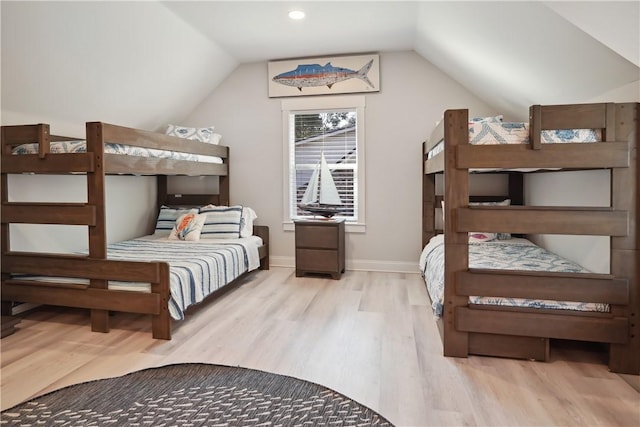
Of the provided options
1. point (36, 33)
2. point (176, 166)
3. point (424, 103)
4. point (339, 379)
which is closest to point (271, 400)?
point (339, 379)

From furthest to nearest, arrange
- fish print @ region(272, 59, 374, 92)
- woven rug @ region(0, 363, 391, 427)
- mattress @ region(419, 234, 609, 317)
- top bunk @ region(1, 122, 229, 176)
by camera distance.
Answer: fish print @ region(272, 59, 374, 92) < top bunk @ region(1, 122, 229, 176) < mattress @ region(419, 234, 609, 317) < woven rug @ region(0, 363, 391, 427)

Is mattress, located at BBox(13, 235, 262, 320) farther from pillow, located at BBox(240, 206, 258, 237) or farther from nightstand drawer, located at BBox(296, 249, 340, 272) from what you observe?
nightstand drawer, located at BBox(296, 249, 340, 272)

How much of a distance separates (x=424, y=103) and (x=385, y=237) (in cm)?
149

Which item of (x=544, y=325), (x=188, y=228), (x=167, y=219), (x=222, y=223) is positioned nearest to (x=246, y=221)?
(x=222, y=223)

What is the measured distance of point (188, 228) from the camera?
421cm

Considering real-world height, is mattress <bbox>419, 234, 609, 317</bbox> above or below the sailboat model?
below

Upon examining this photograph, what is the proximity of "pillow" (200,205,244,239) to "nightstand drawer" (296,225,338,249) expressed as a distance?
0.65 m

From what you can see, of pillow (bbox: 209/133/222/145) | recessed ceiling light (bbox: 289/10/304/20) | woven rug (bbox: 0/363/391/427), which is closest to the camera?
woven rug (bbox: 0/363/391/427)

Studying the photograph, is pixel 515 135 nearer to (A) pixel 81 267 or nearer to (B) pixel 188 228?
(A) pixel 81 267

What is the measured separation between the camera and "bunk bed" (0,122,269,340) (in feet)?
9.03

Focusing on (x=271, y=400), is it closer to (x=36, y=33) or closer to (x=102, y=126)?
(x=102, y=126)

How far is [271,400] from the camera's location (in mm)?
1964

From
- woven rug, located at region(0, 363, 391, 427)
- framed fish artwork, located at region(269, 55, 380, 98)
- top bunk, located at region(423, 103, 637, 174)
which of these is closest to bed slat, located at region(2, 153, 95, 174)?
woven rug, located at region(0, 363, 391, 427)

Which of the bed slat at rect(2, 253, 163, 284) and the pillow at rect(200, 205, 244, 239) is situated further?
the pillow at rect(200, 205, 244, 239)
